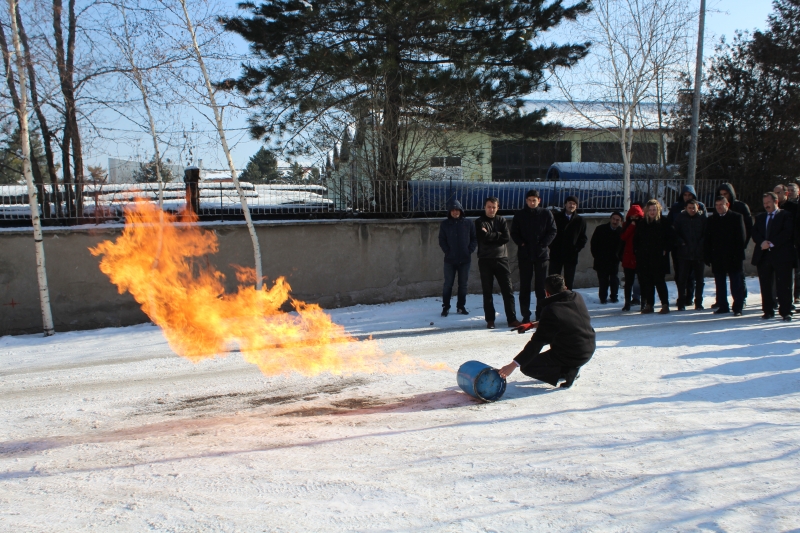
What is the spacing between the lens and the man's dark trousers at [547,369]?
19.6 feet

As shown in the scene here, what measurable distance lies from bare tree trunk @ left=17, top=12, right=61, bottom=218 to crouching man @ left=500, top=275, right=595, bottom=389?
888cm

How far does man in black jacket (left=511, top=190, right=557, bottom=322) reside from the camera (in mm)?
9422

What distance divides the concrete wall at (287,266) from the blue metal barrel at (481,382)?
6.58 meters

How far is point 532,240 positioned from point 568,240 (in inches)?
60.0

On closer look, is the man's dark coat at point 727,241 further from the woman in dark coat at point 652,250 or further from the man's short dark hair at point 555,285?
the man's short dark hair at point 555,285

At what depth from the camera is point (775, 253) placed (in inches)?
356

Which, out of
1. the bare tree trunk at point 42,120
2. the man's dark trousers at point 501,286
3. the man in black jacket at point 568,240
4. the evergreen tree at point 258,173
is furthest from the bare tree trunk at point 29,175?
the man in black jacket at point 568,240

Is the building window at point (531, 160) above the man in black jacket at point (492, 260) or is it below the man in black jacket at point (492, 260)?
above

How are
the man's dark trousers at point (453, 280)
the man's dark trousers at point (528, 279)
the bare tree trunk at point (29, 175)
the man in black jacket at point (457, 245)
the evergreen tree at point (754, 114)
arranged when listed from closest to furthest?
1. the man's dark trousers at point (528, 279)
2. the bare tree trunk at point (29, 175)
3. the man in black jacket at point (457, 245)
4. the man's dark trousers at point (453, 280)
5. the evergreen tree at point (754, 114)

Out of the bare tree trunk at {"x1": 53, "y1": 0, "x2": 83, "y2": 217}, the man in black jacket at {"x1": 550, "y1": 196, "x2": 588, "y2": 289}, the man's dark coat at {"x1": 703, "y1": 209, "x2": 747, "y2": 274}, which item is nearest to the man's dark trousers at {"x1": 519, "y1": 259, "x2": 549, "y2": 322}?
the man in black jacket at {"x1": 550, "y1": 196, "x2": 588, "y2": 289}

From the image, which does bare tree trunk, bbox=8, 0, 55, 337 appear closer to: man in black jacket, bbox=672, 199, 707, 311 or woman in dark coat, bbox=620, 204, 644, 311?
woman in dark coat, bbox=620, 204, 644, 311

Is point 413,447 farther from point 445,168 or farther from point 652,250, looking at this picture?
point 445,168

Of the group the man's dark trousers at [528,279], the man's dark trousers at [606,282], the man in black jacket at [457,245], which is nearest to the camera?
the man's dark trousers at [528,279]

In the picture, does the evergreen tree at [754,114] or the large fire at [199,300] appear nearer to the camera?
the large fire at [199,300]
